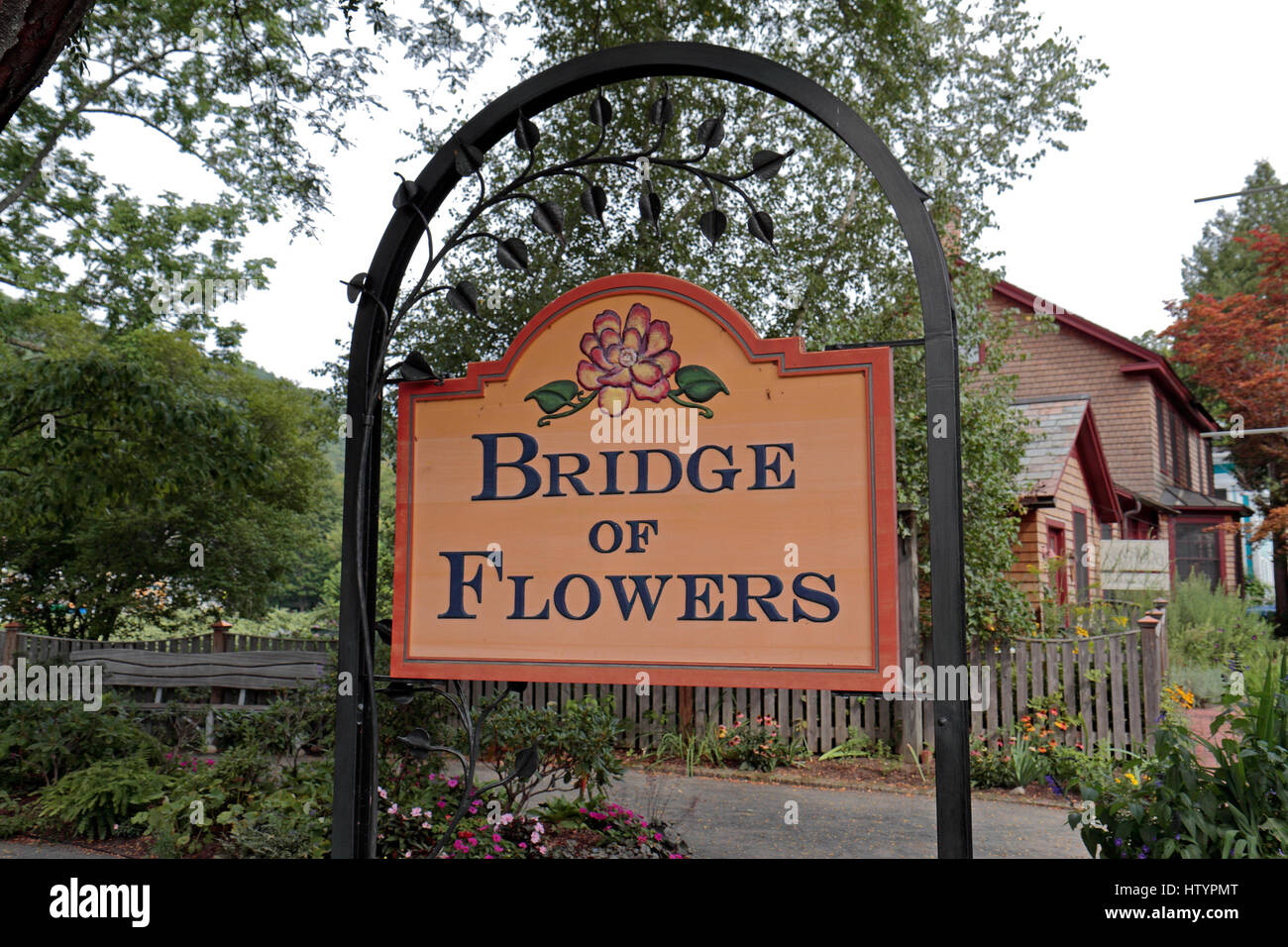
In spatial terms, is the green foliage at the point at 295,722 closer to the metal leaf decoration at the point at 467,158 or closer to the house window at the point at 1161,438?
the metal leaf decoration at the point at 467,158

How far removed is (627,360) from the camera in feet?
9.64

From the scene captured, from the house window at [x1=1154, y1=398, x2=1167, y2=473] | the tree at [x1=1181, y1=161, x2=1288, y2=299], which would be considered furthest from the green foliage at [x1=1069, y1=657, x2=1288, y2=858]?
the tree at [x1=1181, y1=161, x2=1288, y2=299]

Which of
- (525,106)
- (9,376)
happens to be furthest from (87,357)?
(525,106)

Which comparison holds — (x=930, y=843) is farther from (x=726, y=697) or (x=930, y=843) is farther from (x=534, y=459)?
(x=534, y=459)

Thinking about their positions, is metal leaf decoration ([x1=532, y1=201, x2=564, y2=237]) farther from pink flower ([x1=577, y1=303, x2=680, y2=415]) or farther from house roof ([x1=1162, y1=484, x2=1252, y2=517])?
house roof ([x1=1162, y1=484, x2=1252, y2=517])

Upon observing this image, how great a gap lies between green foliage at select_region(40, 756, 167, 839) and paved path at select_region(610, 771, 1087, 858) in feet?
10.1

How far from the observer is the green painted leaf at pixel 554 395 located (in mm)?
2982

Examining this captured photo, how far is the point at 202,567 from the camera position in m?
11.6

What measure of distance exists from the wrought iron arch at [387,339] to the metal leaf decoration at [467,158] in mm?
32

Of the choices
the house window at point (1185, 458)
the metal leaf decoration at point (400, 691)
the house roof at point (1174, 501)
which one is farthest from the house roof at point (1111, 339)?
the metal leaf decoration at point (400, 691)

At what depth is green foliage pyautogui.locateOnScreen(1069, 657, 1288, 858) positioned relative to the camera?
2941mm

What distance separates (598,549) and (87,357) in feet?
17.0

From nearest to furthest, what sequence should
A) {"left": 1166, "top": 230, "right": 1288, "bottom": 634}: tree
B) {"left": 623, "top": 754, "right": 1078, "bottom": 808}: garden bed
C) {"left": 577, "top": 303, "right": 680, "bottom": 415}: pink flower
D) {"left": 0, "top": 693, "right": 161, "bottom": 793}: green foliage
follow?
{"left": 577, "top": 303, "right": 680, "bottom": 415}: pink flower < {"left": 0, "top": 693, "right": 161, "bottom": 793}: green foliage < {"left": 623, "top": 754, "right": 1078, "bottom": 808}: garden bed < {"left": 1166, "top": 230, "right": 1288, "bottom": 634}: tree

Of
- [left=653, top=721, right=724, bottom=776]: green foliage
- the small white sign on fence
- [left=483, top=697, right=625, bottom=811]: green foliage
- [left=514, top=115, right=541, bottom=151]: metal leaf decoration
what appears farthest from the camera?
the small white sign on fence
